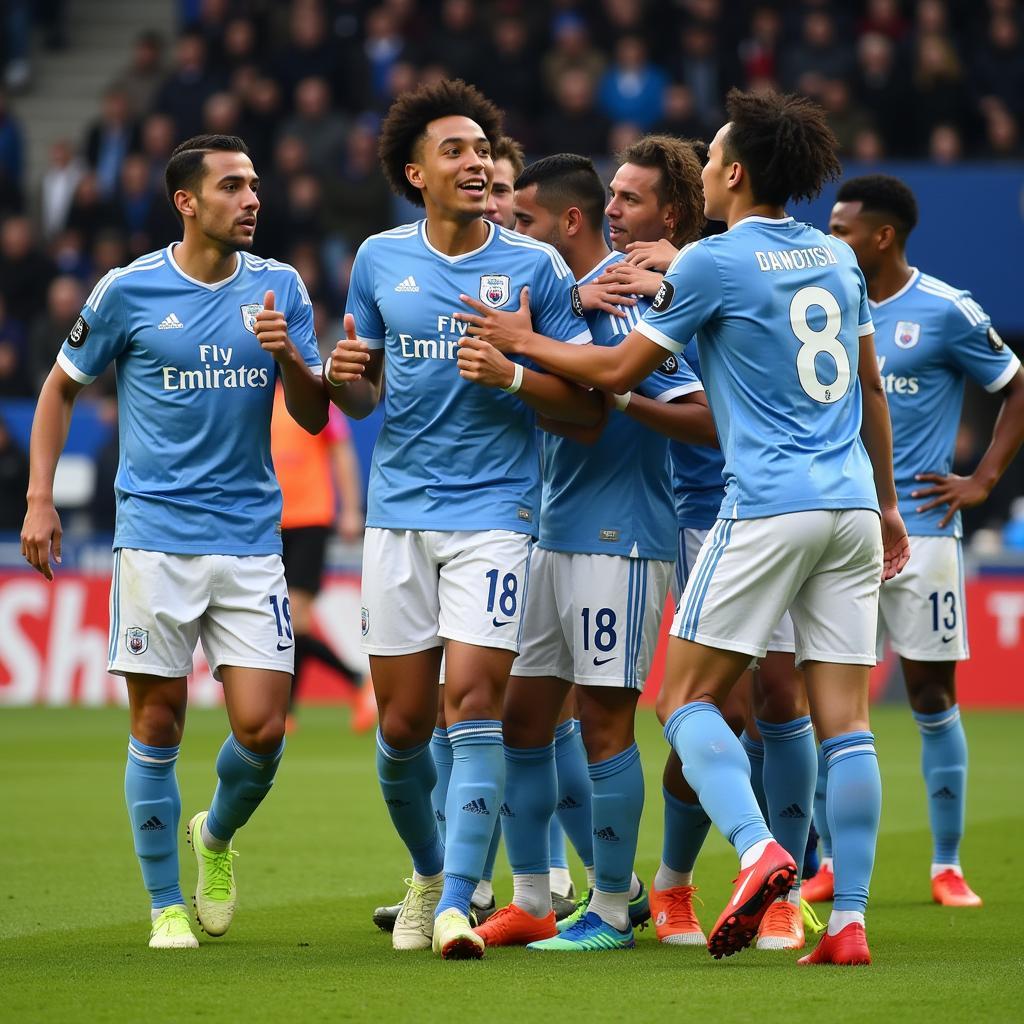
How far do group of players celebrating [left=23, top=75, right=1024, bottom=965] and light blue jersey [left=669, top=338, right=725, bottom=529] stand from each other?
1 cm

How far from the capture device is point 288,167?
18.2 meters

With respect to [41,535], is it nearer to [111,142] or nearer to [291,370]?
[291,370]

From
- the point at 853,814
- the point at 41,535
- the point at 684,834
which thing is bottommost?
the point at 684,834

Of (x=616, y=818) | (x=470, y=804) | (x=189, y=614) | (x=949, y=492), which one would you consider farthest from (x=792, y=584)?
(x=949, y=492)

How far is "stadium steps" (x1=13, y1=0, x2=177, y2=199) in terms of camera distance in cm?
2302

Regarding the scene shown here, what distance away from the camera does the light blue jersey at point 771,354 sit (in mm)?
5297

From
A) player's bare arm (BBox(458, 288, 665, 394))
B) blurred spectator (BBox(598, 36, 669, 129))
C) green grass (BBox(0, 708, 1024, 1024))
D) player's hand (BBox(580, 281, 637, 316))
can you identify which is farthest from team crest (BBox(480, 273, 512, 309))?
blurred spectator (BBox(598, 36, 669, 129))

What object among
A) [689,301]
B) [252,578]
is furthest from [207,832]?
[689,301]

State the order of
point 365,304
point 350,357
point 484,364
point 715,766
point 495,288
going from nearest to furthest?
point 715,766
point 484,364
point 350,357
point 495,288
point 365,304

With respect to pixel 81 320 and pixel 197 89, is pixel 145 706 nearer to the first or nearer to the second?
pixel 81 320

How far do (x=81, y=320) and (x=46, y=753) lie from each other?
20.8 feet

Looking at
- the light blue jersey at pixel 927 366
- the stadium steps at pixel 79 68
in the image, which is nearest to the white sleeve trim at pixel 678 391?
the light blue jersey at pixel 927 366

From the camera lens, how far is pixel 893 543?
599 cm

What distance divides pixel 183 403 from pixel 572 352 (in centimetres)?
135
